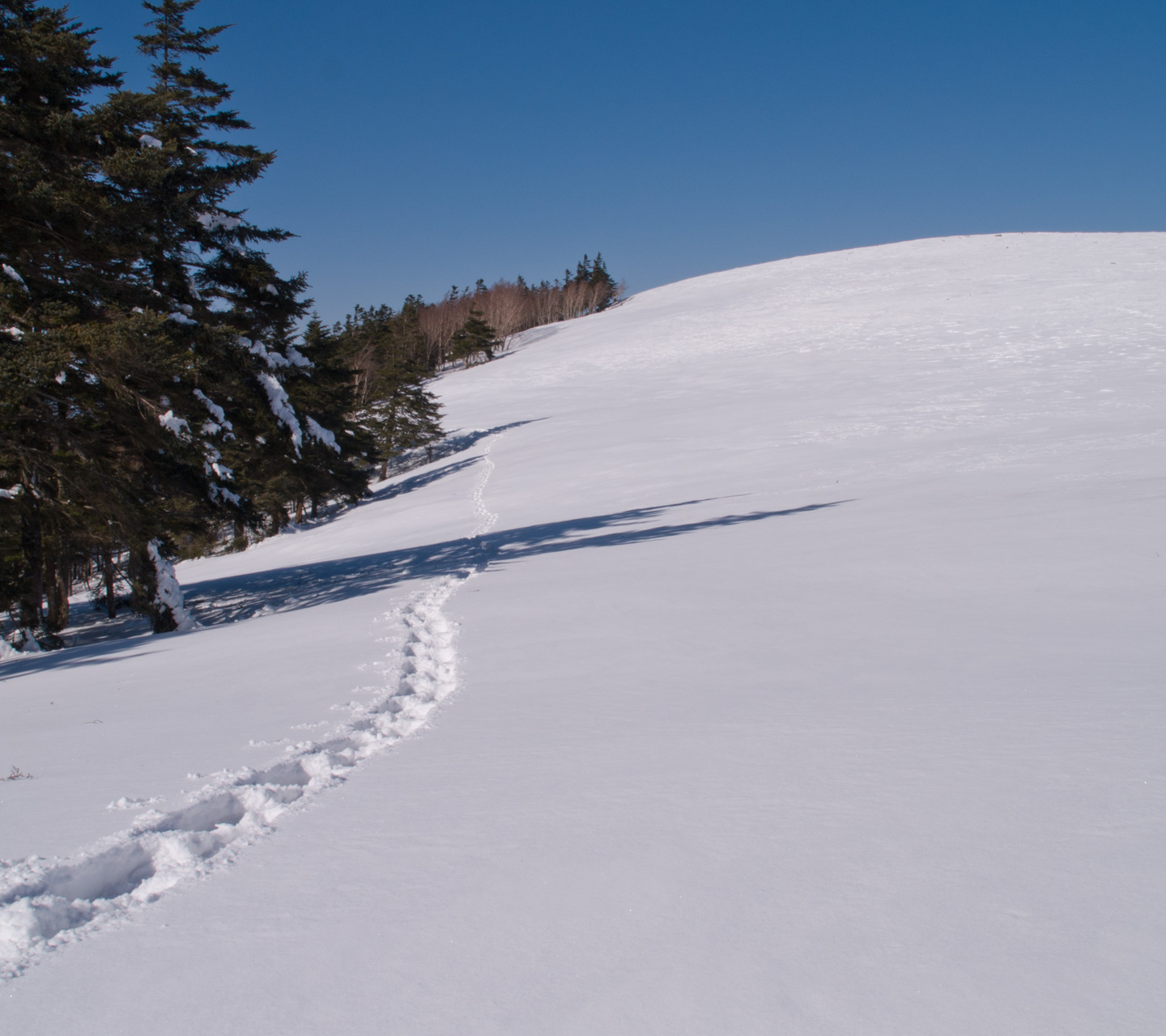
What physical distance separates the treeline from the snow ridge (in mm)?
5828

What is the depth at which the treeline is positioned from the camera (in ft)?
28.7

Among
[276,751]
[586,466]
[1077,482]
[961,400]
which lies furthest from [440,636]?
[961,400]

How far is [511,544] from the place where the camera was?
1364 centimetres

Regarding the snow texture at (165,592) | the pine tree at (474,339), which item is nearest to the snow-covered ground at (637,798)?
the snow texture at (165,592)

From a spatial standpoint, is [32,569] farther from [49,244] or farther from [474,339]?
[474,339]

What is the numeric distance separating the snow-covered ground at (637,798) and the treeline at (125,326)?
248 centimetres

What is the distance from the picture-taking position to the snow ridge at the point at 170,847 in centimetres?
251

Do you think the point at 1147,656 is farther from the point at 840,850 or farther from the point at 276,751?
the point at 276,751

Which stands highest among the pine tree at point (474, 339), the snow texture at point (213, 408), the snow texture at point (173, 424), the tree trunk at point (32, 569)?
the pine tree at point (474, 339)

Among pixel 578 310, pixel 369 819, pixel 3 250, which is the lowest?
pixel 369 819

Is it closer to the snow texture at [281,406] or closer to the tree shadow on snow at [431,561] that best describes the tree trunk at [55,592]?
the tree shadow on snow at [431,561]

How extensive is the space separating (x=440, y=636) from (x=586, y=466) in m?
15.5

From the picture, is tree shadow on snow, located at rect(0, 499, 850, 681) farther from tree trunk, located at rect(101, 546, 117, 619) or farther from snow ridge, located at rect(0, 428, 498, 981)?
snow ridge, located at rect(0, 428, 498, 981)

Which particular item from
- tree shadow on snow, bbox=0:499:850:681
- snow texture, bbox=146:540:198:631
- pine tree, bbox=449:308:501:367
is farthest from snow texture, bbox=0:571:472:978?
pine tree, bbox=449:308:501:367
